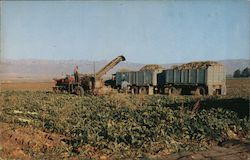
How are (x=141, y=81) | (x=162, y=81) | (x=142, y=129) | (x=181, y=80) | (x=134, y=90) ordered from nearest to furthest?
(x=142, y=129) < (x=181, y=80) < (x=162, y=81) < (x=141, y=81) < (x=134, y=90)

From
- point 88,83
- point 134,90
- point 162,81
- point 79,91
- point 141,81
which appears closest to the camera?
point 88,83

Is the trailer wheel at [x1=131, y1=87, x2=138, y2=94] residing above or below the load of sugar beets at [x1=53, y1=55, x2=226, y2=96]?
below

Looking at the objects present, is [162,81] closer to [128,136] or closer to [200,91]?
[200,91]

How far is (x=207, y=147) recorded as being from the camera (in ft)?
30.9

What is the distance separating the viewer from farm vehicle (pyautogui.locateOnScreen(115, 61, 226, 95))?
90.7ft

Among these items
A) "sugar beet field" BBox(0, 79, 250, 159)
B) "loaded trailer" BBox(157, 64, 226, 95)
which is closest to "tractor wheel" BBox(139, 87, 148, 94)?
"loaded trailer" BBox(157, 64, 226, 95)

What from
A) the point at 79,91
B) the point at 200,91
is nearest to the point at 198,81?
the point at 200,91

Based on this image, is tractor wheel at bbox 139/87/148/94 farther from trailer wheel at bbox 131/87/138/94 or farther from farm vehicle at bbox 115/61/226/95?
trailer wheel at bbox 131/87/138/94

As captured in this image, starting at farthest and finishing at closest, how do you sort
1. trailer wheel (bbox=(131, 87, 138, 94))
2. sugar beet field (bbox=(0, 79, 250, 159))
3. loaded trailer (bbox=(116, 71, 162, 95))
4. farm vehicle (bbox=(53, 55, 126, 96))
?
trailer wheel (bbox=(131, 87, 138, 94)), loaded trailer (bbox=(116, 71, 162, 95)), farm vehicle (bbox=(53, 55, 126, 96)), sugar beet field (bbox=(0, 79, 250, 159))

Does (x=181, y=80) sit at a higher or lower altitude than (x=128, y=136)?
higher

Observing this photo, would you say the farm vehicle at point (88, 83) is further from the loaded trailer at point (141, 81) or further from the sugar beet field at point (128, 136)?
the sugar beet field at point (128, 136)

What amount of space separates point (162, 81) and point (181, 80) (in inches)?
111

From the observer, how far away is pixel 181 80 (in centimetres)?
2897

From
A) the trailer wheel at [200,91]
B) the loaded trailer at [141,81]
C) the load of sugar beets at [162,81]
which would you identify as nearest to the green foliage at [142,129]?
the load of sugar beets at [162,81]
